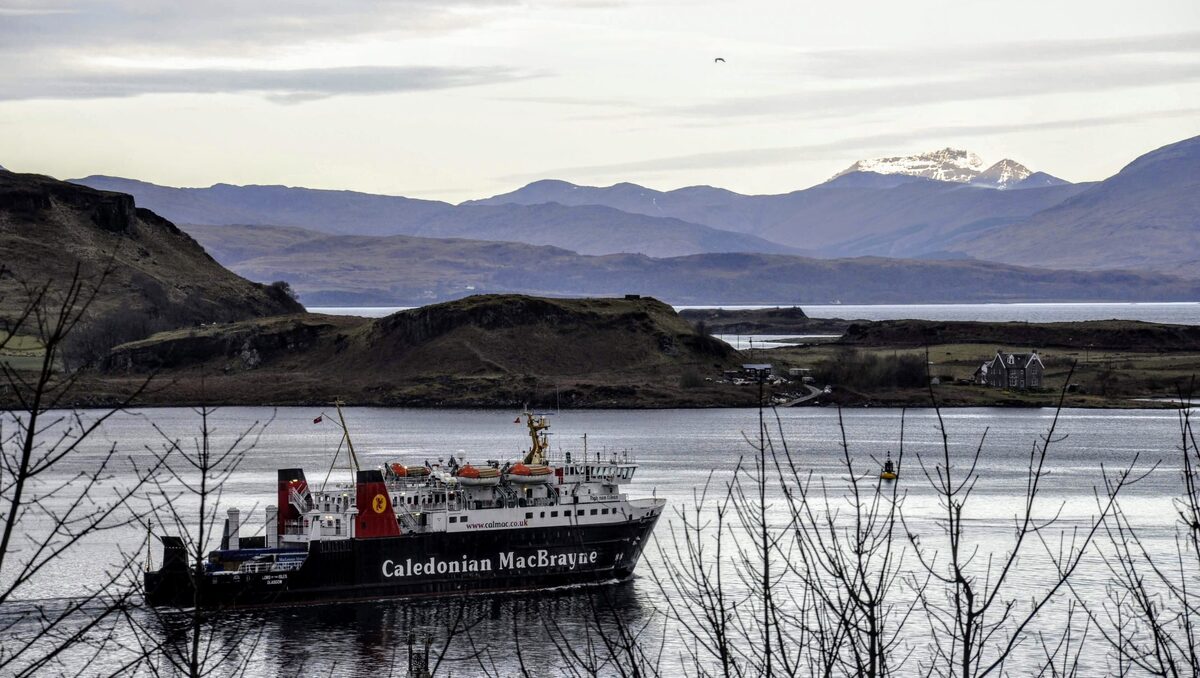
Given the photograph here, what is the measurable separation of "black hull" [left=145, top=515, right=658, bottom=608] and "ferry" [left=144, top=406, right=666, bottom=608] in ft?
0.14

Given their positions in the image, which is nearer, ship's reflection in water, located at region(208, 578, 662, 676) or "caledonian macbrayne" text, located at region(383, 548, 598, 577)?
ship's reflection in water, located at region(208, 578, 662, 676)

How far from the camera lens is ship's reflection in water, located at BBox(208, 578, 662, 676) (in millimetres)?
52625

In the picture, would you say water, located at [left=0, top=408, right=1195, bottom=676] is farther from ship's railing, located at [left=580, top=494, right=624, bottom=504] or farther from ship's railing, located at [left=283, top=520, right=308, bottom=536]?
ship's railing, located at [left=283, top=520, right=308, bottom=536]

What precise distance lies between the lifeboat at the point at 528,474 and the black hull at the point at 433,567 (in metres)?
2.18

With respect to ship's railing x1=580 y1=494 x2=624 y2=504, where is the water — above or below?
below

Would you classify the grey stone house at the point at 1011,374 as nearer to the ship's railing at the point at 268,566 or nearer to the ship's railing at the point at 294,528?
the ship's railing at the point at 294,528

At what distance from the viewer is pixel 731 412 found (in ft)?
623

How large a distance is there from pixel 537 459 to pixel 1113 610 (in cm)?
2554

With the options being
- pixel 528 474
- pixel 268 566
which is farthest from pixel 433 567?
pixel 268 566

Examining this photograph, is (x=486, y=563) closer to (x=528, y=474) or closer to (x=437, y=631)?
(x=528, y=474)

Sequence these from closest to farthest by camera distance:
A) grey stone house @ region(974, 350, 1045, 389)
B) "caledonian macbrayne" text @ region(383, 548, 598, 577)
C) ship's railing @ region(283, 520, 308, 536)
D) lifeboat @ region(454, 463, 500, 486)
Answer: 1. "caledonian macbrayne" text @ region(383, 548, 598, 577)
2. lifeboat @ region(454, 463, 500, 486)
3. ship's railing @ region(283, 520, 308, 536)
4. grey stone house @ region(974, 350, 1045, 389)

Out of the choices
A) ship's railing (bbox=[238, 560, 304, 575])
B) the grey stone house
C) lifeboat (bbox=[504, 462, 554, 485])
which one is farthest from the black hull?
the grey stone house

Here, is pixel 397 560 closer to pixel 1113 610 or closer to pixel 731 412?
pixel 1113 610

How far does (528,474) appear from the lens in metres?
66.6
